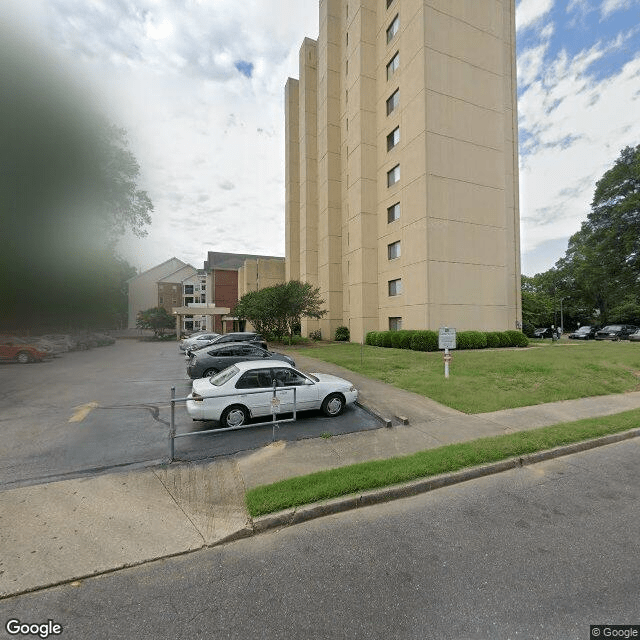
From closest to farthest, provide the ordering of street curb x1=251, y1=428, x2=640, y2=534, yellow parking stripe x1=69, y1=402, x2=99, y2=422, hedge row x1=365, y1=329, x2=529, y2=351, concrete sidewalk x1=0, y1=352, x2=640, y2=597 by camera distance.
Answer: concrete sidewalk x1=0, y1=352, x2=640, y2=597
street curb x1=251, y1=428, x2=640, y2=534
yellow parking stripe x1=69, y1=402, x2=99, y2=422
hedge row x1=365, y1=329, x2=529, y2=351

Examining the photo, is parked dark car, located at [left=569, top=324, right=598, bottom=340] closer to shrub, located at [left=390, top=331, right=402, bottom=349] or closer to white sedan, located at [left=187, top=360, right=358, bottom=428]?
shrub, located at [left=390, top=331, right=402, bottom=349]

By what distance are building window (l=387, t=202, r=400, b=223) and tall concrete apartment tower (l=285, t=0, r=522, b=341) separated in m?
0.09

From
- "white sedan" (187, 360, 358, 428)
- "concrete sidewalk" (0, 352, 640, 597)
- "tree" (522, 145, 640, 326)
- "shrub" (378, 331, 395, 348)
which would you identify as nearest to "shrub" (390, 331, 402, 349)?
"shrub" (378, 331, 395, 348)

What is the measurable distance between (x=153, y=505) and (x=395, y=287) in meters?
23.2

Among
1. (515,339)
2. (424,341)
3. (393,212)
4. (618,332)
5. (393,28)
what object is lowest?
(618,332)

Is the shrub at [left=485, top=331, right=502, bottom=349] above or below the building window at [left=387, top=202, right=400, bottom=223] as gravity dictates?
below

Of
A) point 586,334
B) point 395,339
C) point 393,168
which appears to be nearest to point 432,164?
point 393,168

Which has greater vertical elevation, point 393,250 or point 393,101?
point 393,101

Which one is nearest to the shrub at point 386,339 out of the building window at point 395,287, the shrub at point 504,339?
the building window at point 395,287

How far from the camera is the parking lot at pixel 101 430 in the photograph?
18.3 ft

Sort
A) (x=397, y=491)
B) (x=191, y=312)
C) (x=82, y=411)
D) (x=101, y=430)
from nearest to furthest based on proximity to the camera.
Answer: (x=397, y=491)
(x=101, y=430)
(x=82, y=411)
(x=191, y=312)

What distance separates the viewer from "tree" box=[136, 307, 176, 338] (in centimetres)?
4556

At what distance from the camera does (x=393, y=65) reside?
25438 mm

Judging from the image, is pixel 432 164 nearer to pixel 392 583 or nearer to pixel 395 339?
pixel 395 339
